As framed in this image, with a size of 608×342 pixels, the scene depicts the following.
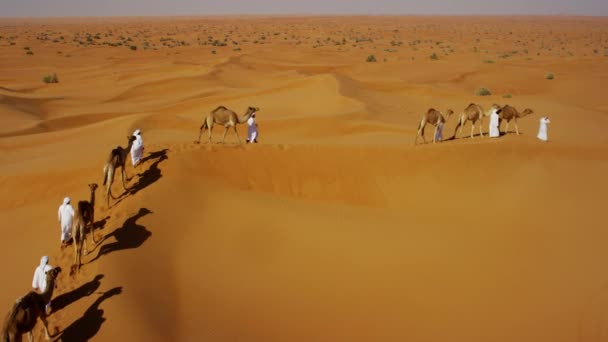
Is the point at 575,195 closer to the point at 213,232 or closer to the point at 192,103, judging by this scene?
the point at 213,232

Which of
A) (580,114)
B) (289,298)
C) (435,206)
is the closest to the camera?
(289,298)

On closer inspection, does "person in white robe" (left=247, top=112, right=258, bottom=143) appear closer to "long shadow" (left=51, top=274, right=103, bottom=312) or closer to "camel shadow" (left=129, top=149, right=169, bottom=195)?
"camel shadow" (left=129, top=149, right=169, bottom=195)

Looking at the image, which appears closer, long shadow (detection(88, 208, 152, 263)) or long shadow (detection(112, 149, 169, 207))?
long shadow (detection(88, 208, 152, 263))

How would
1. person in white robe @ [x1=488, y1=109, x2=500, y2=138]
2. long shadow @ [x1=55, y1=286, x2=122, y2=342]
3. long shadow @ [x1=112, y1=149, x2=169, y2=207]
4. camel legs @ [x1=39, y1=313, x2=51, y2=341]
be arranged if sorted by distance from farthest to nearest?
person in white robe @ [x1=488, y1=109, x2=500, y2=138] → long shadow @ [x1=112, y1=149, x2=169, y2=207] → long shadow @ [x1=55, y1=286, x2=122, y2=342] → camel legs @ [x1=39, y1=313, x2=51, y2=341]

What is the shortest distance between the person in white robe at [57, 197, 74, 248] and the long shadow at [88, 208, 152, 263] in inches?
22.3

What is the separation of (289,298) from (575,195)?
7.03 metres

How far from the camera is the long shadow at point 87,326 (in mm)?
5887

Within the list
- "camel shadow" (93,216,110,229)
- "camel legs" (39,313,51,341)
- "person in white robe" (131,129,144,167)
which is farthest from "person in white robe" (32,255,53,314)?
"person in white robe" (131,129,144,167)

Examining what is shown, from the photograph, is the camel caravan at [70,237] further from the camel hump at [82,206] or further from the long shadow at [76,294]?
the long shadow at [76,294]

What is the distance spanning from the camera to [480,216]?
988cm

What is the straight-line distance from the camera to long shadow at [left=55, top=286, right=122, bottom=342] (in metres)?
5.89

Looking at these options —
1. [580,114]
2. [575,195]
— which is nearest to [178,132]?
[575,195]

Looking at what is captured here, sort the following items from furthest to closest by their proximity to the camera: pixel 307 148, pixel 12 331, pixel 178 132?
1. pixel 178 132
2. pixel 307 148
3. pixel 12 331

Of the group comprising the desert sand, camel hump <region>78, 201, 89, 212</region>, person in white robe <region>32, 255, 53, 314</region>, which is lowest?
the desert sand
